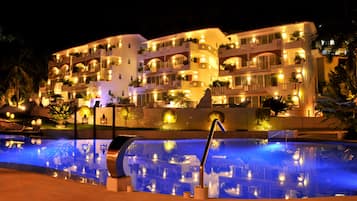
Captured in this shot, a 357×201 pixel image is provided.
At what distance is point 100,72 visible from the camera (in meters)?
49.0

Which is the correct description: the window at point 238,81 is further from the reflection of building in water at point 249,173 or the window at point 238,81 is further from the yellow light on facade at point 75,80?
the yellow light on facade at point 75,80

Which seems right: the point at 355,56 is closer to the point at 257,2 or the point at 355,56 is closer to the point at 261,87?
the point at 261,87

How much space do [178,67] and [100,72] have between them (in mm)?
11828

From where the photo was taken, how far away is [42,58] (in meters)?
42.5

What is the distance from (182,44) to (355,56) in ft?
76.2

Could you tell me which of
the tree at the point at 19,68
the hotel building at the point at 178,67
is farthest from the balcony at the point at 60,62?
the hotel building at the point at 178,67

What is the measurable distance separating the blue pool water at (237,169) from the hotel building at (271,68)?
15308 mm

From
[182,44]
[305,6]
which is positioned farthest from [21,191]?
[305,6]

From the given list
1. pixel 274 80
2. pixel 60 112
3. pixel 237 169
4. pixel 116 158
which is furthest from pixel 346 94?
pixel 60 112

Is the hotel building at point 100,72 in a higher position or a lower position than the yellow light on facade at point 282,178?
higher

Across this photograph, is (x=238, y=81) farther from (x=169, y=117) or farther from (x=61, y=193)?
(x=61, y=193)

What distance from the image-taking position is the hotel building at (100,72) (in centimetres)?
4722

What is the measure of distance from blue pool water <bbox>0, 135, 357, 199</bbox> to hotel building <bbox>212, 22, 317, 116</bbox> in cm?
1531

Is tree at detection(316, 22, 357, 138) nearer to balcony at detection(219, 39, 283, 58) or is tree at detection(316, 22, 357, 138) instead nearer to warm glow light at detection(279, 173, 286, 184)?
warm glow light at detection(279, 173, 286, 184)
